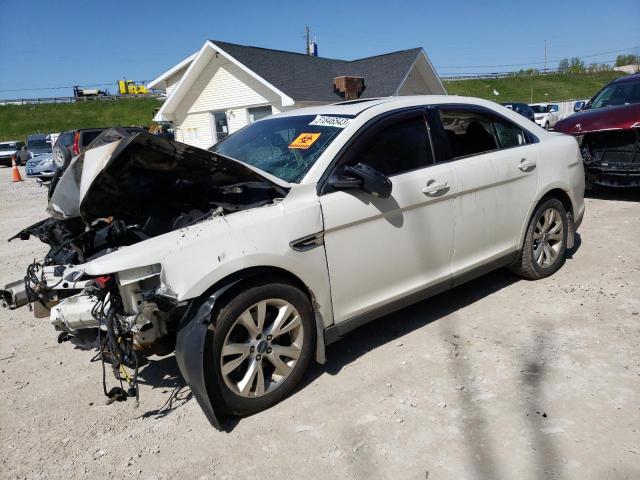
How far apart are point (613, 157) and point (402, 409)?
6.74m

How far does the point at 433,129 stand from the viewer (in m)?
3.70

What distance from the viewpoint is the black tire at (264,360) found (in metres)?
2.66

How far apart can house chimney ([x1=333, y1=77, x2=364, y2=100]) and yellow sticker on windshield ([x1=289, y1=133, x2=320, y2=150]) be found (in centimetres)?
1489

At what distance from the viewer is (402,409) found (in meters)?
2.84

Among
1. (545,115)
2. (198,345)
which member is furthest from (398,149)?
(545,115)

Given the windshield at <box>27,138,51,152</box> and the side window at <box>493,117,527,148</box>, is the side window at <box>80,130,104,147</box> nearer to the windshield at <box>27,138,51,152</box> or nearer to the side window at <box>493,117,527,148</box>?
the windshield at <box>27,138,51,152</box>

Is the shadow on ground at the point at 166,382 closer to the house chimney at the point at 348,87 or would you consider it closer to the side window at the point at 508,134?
the side window at the point at 508,134

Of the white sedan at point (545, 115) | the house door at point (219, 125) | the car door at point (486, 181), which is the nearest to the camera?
the car door at point (486, 181)

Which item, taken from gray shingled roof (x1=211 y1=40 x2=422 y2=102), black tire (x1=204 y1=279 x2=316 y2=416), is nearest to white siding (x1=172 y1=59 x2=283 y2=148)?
gray shingled roof (x1=211 y1=40 x2=422 y2=102)

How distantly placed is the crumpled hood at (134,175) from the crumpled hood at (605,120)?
6.53 meters

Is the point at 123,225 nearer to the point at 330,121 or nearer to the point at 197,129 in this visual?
the point at 330,121

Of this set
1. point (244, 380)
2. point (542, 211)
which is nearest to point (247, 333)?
point (244, 380)

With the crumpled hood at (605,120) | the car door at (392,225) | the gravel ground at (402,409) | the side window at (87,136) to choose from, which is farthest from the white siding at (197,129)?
the car door at (392,225)

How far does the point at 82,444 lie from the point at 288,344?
1.31 metres
